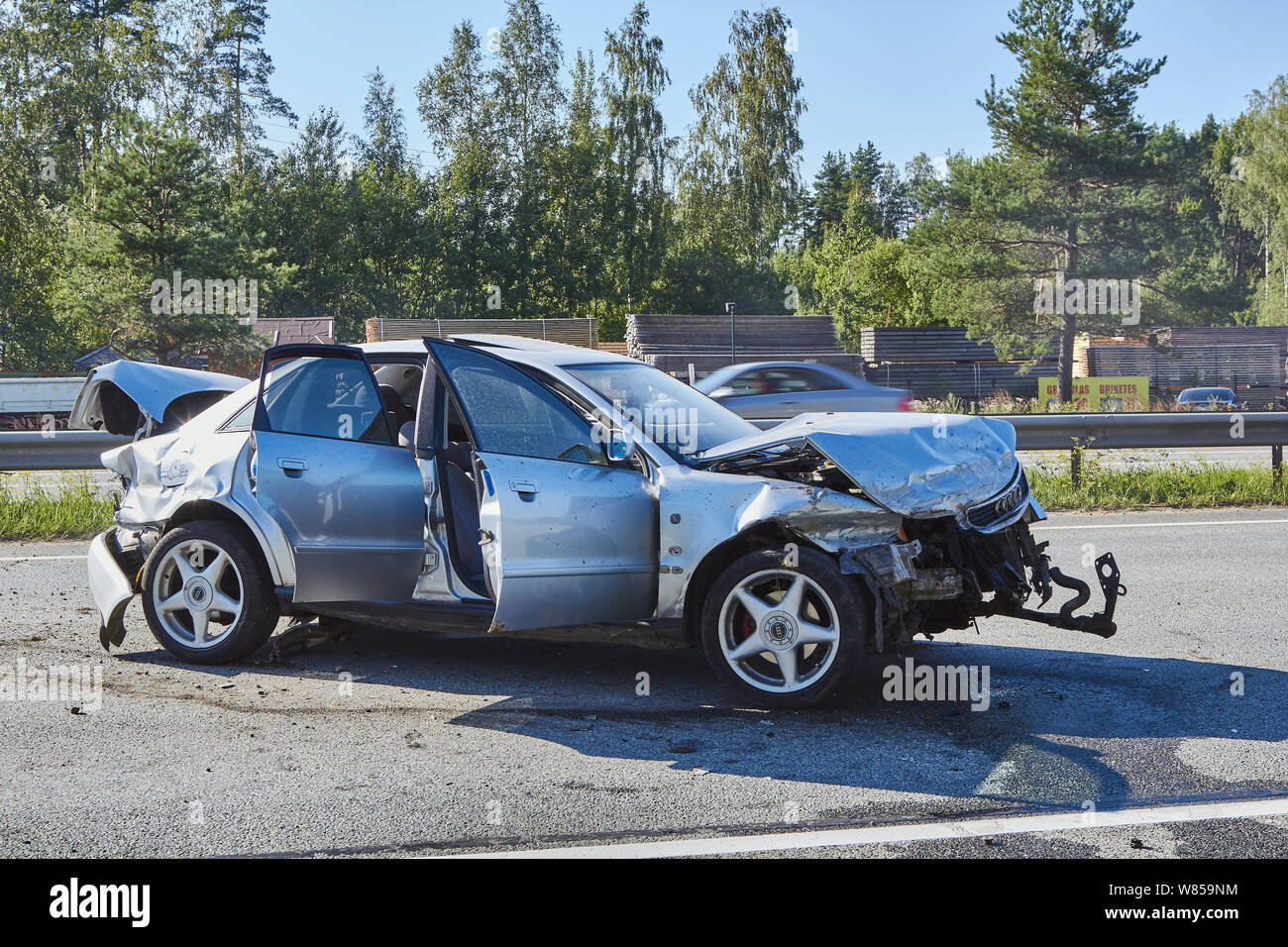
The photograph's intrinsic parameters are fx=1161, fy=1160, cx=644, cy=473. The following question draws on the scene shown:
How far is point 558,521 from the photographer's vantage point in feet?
16.9

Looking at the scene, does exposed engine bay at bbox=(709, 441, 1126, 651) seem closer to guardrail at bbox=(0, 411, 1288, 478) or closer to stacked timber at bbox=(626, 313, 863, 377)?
guardrail at bbox=(0, 411, 1288, 478)

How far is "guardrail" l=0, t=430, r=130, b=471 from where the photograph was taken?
1099cm

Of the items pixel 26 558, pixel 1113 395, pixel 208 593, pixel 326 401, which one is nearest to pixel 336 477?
pixel 326 401

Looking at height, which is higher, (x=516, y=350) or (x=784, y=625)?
(x=516, y=350)

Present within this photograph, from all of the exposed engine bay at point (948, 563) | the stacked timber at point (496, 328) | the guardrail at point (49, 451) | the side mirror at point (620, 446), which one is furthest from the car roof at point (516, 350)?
the stacked timber at point (496, 328)

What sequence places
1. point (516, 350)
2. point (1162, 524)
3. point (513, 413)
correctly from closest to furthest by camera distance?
point (513, 413) → point (516, 350) → point (1162, 524)

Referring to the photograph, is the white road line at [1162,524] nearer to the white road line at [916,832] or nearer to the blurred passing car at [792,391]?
the blurred passing car at [792,391]

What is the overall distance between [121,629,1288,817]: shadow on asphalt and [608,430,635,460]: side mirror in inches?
44.1

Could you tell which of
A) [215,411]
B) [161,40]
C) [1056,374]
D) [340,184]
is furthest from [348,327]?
[215,411]

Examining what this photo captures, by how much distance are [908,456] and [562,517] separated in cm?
153

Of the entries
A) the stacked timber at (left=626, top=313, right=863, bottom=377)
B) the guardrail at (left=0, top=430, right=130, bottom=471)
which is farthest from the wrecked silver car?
the stacked timber at (left=626, top=313, right=863, bottom=377)

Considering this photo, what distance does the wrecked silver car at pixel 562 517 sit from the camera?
16.3ft

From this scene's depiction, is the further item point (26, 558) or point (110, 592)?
point (26, 558)

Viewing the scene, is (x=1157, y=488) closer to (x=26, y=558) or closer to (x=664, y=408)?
(x=664, y=408)
